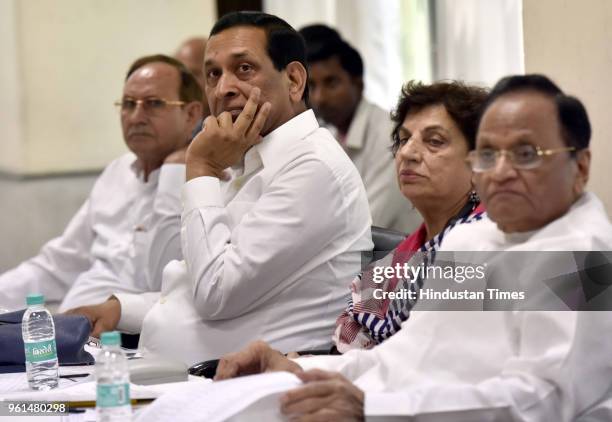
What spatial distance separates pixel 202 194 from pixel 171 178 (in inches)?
39.5

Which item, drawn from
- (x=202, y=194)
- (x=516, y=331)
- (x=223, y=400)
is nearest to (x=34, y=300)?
(x=202, y=194)

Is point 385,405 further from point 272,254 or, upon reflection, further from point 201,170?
point 201,170

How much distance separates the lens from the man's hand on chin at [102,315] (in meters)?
3.23

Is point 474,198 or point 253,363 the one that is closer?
point 253,363

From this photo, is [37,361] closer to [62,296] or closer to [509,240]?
[509,240]

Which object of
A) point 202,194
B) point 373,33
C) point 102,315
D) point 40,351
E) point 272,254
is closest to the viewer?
point 40,351

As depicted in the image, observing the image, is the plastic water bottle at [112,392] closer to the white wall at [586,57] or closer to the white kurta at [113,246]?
the white wall at [586,57]

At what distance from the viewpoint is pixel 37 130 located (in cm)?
618

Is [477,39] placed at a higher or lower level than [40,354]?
higher

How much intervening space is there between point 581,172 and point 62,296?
2.82 metres

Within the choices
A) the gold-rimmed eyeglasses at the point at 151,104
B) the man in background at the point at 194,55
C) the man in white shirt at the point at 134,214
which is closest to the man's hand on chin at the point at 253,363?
the man in white shirt at the point at 134,214

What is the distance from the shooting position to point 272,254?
2684 millimetres

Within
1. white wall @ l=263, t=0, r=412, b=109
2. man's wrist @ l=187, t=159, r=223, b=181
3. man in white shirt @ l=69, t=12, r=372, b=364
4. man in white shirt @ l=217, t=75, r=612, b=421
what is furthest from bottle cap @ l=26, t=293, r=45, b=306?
white wall @ l=263, t=0, r=412, b=109

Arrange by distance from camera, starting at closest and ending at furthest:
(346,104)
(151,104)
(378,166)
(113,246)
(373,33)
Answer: (151,104)
(113,246)
(378,166)
(346,104)
(373,33)
